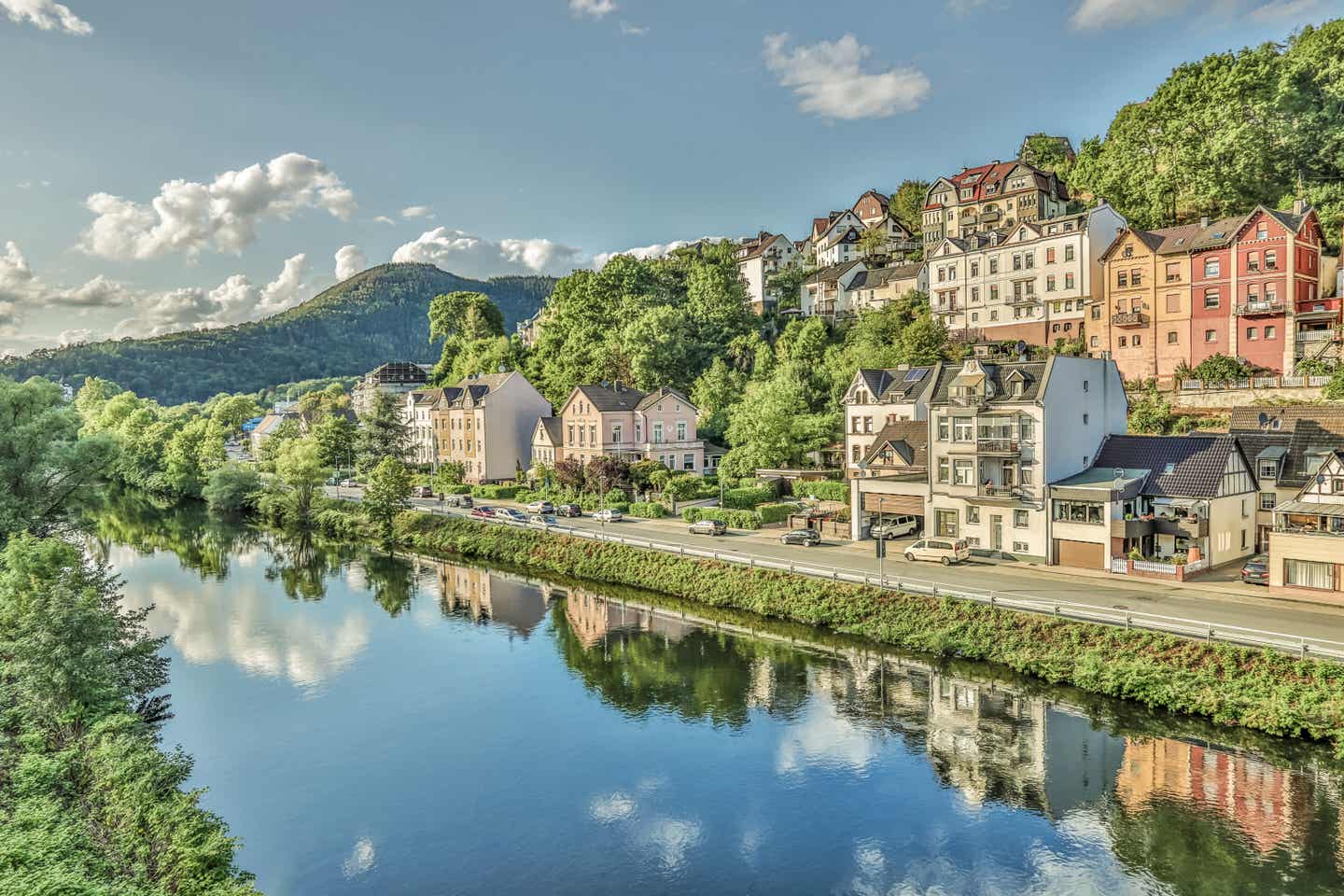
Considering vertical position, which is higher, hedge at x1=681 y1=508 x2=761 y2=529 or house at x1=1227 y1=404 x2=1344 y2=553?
house at x1=1227 y1=404 x2=1344 y2=553

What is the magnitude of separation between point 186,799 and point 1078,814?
17.2 m

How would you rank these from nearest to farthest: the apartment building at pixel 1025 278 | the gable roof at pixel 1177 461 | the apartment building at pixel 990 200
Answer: the gable roof at pixel 1177 461 → the apartment building at pixel 1025 278 → the apartment building at pixel 990 200

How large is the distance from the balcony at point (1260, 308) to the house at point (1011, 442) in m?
12.8

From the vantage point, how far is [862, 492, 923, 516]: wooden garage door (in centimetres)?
3575

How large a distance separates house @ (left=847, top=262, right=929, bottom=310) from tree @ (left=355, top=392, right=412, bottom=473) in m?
39.4

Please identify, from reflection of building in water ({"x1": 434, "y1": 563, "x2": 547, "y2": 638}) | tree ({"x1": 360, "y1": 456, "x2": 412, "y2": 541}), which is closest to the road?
reflection of building in water ({"x1": 434, "y1": 563, "x2": 547, "y2": 638})

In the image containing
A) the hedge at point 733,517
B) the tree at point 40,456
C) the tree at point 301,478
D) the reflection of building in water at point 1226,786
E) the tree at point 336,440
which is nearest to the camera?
the reflection of building in water at point 1226,786

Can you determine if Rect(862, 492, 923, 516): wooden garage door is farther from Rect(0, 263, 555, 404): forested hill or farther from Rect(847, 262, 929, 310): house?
Rect(0, 263, 555, 404): forested hill

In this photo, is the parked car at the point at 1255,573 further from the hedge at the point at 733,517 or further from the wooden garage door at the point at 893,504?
the hedge at the point at 733,517

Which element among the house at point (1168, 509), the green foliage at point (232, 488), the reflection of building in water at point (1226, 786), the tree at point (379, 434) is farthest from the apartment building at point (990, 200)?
the green foliage at point (232, 488)

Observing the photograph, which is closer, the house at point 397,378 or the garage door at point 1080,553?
the garage door at point 1080,553

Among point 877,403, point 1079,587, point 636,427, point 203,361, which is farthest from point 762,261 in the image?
point 203,361

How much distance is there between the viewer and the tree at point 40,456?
3098cm

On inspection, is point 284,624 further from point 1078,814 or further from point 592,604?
point 1078,814
